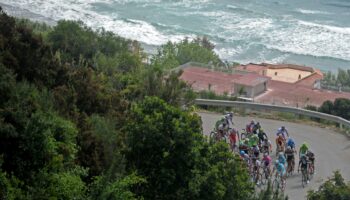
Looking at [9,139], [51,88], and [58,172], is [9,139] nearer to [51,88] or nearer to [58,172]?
[58,172]

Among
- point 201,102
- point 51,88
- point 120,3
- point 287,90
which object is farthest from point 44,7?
point 51,88

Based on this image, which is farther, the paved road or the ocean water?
the ocean water

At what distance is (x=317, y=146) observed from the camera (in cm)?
2941

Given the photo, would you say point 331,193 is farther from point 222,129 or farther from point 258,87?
point 258,87

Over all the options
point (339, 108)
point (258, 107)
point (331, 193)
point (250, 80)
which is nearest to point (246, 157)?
point (331, 193)

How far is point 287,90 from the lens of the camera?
55.5 metres

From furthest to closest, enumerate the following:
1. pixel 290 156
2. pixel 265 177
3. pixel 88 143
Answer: pixel 290 156 → pixel 265 177 → pixel 88 143

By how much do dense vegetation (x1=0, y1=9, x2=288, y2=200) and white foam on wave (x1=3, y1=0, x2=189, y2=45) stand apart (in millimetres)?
55780

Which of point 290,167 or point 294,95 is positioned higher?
point 294,95

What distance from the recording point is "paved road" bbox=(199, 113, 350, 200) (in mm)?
24672

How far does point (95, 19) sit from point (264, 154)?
6021cm

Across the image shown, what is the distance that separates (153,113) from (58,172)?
405 centimetres

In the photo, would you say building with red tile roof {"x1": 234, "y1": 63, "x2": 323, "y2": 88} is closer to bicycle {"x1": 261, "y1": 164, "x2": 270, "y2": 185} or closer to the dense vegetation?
bicycle {"x1": 261, "y1": 164, "x2": 270, "y2": 185}

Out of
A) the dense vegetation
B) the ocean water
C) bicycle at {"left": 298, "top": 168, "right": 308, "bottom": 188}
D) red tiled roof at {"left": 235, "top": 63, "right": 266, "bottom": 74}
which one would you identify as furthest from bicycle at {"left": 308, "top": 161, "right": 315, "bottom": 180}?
the ocean water
